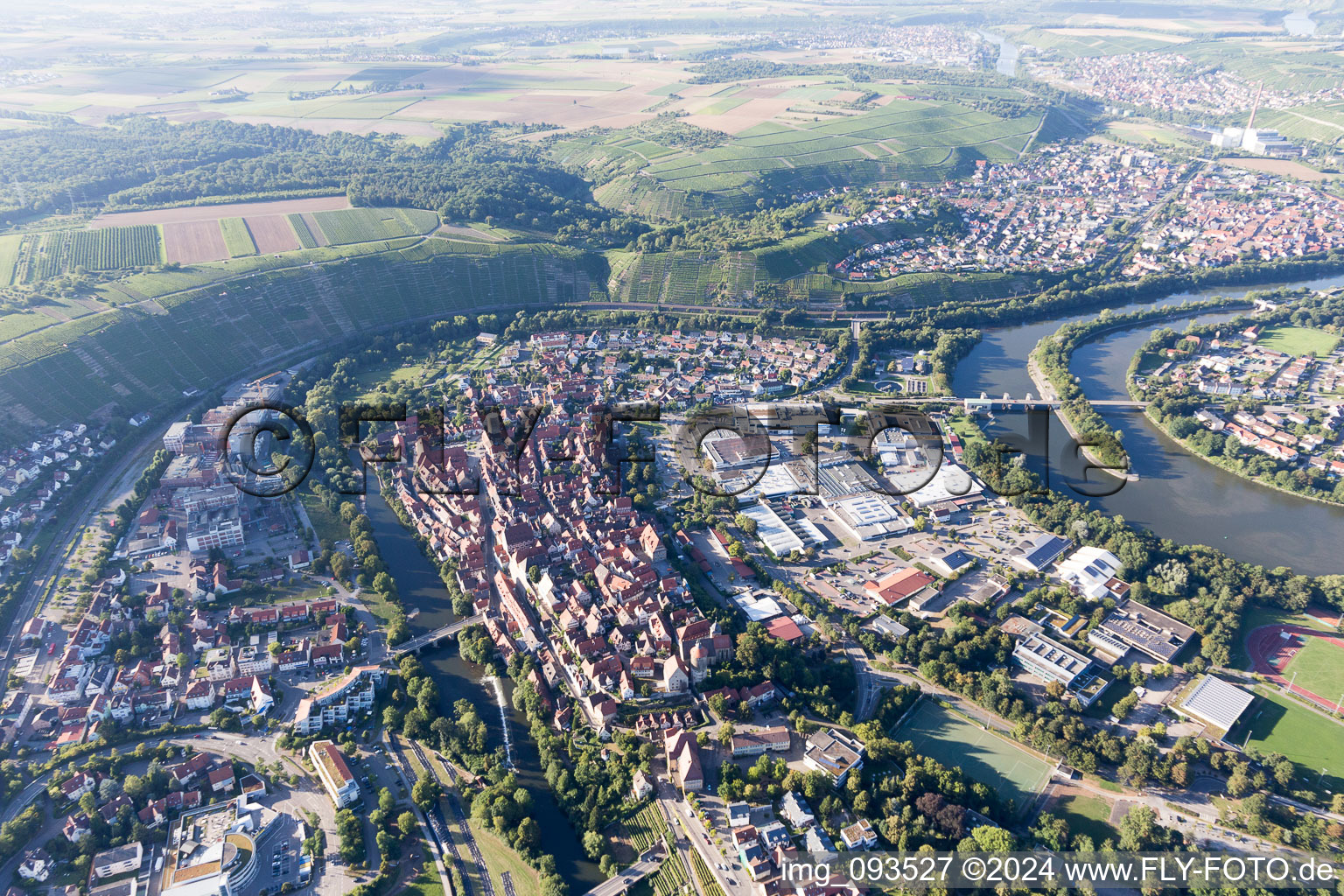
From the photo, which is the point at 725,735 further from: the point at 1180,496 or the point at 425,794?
the point at 1180,496

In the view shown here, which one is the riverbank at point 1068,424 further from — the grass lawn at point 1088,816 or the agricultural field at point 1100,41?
the agricultural field at point 1100,41

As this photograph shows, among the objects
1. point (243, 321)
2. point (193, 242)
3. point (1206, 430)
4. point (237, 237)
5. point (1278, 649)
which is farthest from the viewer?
point (237, 237)

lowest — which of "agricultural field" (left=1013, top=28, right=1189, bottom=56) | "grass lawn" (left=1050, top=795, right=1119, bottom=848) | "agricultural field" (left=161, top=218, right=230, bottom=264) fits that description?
"grass lawn" (left=1050, top=795, right=1119, bottom=848)

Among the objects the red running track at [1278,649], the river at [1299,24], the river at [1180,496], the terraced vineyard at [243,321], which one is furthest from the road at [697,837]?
the river at [1299,24]

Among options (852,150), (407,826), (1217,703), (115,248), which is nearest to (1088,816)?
(1217,703)

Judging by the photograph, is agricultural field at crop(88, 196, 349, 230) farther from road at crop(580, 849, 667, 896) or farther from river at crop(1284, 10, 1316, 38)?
river at crop(1284, 10, 1316, 38)

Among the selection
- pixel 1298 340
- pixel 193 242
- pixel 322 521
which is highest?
pixel 193 242

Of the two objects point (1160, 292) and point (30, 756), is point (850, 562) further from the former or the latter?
point (1160, 292)

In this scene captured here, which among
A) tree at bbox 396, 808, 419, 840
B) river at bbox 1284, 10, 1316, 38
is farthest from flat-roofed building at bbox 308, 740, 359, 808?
river at bbox 1284, 10, 1316, 38
